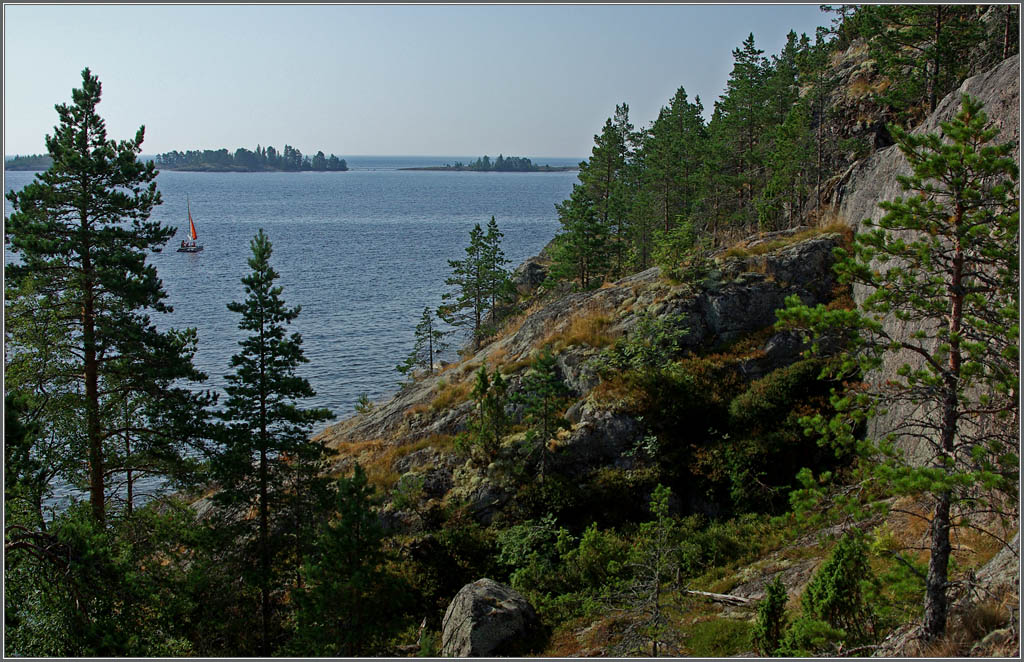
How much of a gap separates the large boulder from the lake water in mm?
23856

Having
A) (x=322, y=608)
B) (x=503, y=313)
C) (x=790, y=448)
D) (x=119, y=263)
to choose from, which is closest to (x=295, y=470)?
(x=322, y=608)

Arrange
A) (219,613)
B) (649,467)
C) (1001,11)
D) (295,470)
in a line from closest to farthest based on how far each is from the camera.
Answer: (219,613) → (295,470) → (649,467) → (1001,11)

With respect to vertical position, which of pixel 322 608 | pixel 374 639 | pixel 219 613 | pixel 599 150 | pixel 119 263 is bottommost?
pixel 219 613

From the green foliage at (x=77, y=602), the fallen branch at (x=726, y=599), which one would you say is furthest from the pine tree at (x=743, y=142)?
the green foliage at (x=77, y=602)

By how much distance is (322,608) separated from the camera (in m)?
12.9

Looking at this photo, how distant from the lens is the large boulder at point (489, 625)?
45.0ft

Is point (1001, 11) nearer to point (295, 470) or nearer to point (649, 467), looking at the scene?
point (649, 467)

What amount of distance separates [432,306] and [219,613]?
4249 centimetres

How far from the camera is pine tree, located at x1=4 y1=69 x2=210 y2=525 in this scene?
15.9 meters

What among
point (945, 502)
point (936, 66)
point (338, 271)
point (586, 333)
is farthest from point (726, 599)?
point (338, 271)

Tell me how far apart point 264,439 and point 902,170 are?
21.3 meters

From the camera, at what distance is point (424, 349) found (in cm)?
4697

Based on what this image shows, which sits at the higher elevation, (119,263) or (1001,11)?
(1001,11)

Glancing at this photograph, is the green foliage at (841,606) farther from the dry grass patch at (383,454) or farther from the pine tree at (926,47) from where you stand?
the pine tree at (926,47)
